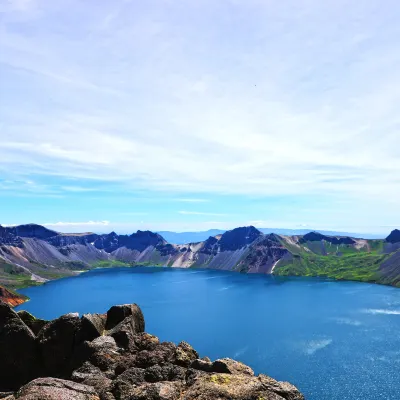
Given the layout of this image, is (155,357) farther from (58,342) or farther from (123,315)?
(58,342)

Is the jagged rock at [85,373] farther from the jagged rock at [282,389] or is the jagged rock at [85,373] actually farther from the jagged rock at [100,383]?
the jagged rock at [282,389]

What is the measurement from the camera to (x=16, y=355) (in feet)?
140

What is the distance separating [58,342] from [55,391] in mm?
20181

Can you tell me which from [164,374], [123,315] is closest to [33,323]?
[123,315]

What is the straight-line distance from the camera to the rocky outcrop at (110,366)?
78.6 ft

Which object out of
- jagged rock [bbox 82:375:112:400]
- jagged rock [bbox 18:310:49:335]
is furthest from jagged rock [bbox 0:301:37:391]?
jagged rock [bbox 82:375:112:400]

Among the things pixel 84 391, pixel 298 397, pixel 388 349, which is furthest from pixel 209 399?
pixel 388 349

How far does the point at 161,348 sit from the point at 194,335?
5599 inches

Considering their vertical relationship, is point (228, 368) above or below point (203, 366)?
above

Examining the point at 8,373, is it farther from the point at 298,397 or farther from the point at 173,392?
the point at 298,397

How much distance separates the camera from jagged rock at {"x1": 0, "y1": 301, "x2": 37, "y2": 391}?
1644 inches

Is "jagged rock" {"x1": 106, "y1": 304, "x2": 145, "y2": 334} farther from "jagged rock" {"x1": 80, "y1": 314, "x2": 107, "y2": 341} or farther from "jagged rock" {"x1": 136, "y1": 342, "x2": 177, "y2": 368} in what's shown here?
"jagged rock" {"x1": 136, "y1": 342, "x2": 177, "y2": 368}

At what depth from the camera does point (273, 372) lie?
117 metres

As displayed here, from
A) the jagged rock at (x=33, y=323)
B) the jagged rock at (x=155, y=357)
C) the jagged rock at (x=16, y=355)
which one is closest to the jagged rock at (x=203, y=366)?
the jagged rock at (x=155, y=357)
